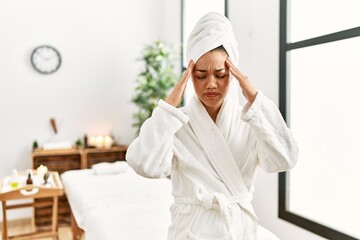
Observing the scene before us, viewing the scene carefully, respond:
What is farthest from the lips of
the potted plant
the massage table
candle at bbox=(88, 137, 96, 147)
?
candle at bbox=(88, 137, 96, 147)

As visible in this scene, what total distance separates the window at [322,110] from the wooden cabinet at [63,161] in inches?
91.3

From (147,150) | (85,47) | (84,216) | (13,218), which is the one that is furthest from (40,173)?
(147,150)

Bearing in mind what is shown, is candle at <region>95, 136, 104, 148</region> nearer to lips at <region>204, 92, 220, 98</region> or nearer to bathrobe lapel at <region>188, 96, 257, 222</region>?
bathrobe lapel at <region>188, 96, 257, 222</region>

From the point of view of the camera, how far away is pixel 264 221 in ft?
8.50

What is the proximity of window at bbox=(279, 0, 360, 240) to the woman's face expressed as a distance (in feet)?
3.96

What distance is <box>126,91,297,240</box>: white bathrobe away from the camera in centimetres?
97

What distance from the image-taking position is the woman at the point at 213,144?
98cm

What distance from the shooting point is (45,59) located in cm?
402

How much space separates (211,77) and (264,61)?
1639 millimetres

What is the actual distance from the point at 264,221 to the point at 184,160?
1.77 m

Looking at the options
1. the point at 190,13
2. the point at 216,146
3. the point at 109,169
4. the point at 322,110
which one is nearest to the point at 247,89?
the point at 216,146

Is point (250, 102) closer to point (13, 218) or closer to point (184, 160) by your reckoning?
point (184, 160)

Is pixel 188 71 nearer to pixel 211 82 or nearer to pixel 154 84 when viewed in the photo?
pixel 211 82

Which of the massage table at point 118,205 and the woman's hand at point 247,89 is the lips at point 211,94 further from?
the massage table at point 118,205
